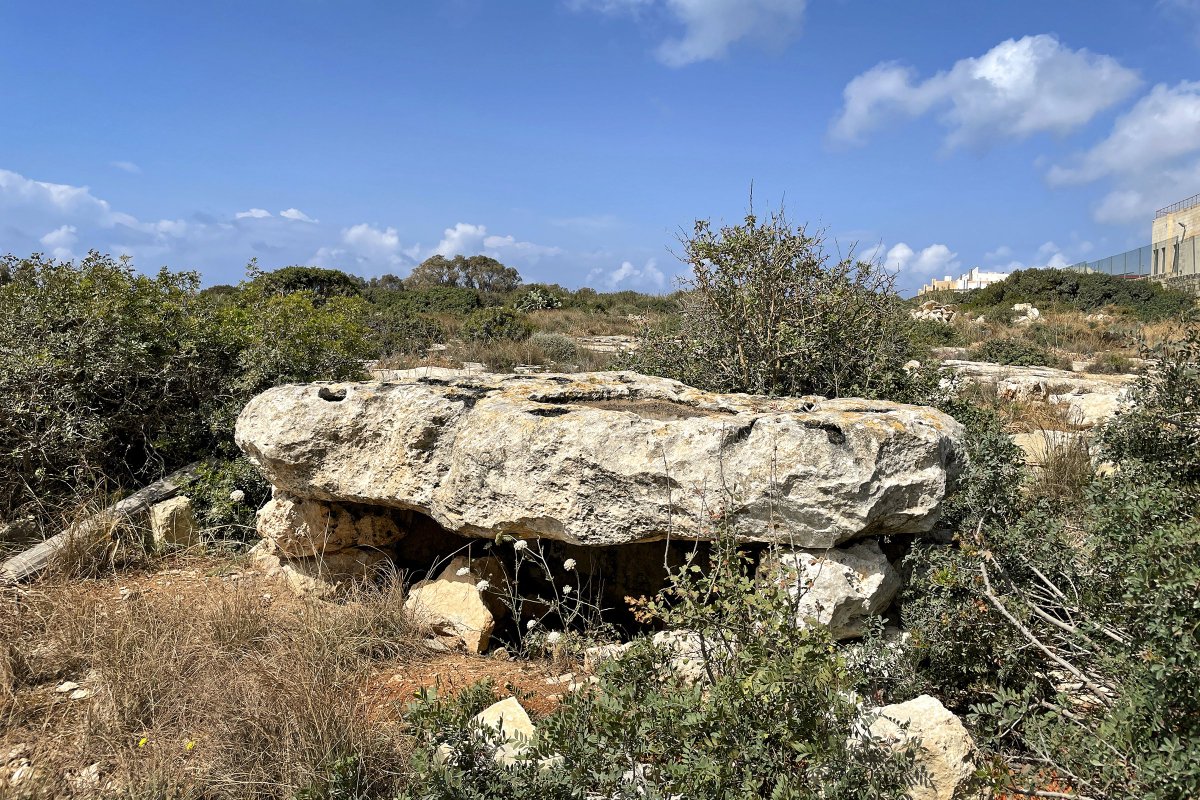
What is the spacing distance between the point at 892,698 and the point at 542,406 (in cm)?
240

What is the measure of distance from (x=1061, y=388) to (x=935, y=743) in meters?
8.47

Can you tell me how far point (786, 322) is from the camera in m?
6.18

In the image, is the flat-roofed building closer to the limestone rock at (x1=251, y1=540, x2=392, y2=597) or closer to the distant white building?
the distant white building

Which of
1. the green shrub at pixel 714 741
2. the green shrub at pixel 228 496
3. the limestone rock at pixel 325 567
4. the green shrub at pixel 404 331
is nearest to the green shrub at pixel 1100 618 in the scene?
the green shrub at pixel 714 741

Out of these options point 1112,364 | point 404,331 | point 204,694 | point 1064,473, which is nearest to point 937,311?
point 1112,364

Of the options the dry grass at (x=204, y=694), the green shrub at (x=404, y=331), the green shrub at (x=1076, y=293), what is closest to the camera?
the dry grass at (x=204, y=694)

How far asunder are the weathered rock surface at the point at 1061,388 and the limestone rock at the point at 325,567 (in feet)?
20.9

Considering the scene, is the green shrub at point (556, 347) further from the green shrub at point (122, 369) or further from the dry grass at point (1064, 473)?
the dry grass at point (1064, 473)

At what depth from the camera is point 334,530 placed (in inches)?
204

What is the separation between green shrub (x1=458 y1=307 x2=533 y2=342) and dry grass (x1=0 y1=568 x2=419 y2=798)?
1256 centimetres

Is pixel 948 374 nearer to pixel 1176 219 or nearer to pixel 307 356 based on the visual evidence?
pixel 307 356

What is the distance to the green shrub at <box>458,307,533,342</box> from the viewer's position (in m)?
17.0

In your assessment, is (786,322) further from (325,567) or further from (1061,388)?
(1061,388)

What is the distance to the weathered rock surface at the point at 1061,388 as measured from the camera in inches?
341
